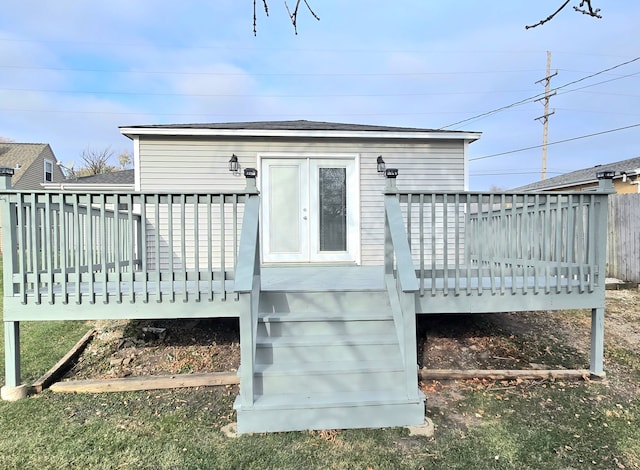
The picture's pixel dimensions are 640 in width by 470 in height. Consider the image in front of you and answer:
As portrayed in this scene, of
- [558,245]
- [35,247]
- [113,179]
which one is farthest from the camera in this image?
[113,179]

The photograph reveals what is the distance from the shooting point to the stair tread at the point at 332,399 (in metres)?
2.72

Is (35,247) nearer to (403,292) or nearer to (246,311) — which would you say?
(246,311)

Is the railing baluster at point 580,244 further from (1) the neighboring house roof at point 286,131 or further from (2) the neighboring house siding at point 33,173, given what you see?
(2) the neighboring house siding at point 33,173

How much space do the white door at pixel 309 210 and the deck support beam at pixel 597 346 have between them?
11.9 feet

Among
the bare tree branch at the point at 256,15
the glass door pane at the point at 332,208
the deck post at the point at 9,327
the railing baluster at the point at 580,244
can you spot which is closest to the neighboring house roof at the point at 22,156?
the glass door pane at the point at 332,208

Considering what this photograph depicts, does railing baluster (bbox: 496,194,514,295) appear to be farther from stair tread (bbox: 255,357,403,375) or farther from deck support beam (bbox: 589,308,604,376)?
stair tread (bbox: 255,357,403,375)

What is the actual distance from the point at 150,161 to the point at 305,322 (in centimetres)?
448

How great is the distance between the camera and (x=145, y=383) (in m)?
3.36

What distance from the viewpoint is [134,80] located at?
25.3m

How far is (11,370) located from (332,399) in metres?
2.70

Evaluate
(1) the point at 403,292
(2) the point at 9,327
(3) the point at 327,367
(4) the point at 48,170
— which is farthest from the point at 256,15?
(4) the point at 48,170

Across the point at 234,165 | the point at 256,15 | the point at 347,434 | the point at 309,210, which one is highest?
the point at 256,15

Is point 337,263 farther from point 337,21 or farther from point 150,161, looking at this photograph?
point 337,21

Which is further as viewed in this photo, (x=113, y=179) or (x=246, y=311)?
(x=113, y=179)
